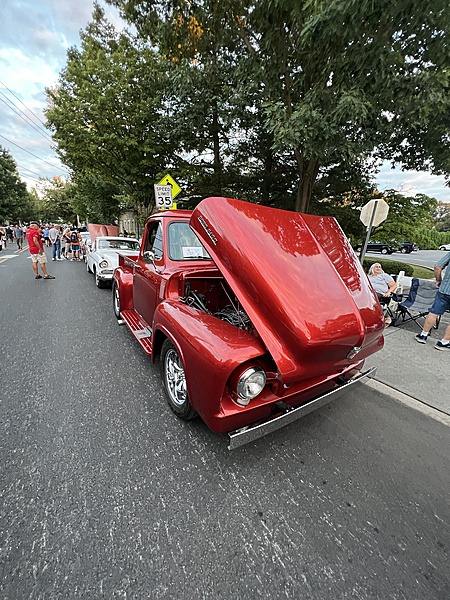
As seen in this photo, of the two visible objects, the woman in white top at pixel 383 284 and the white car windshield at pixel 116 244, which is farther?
the white car windshield at pixel 116 244

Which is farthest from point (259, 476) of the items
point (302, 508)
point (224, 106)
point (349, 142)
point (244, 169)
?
point (244, 169)

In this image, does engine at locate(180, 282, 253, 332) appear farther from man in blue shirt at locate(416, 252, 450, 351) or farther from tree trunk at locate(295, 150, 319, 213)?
tree trunk at locate(295, 150, 319, 213)

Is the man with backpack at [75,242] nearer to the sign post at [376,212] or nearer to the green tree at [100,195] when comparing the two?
the green tree at [100,195]

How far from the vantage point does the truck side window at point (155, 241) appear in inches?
138

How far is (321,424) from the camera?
102 inches

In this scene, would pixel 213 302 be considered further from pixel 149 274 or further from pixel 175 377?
pixel 175 377

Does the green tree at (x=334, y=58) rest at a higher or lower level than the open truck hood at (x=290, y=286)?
higher

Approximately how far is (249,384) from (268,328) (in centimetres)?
41

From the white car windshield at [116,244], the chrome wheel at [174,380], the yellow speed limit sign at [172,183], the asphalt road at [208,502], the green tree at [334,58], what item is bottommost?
the asphalt road at [208,502]

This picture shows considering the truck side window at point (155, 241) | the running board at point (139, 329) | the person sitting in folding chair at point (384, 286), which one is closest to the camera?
the running board at point (139, 329)

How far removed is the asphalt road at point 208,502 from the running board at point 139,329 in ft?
1.58

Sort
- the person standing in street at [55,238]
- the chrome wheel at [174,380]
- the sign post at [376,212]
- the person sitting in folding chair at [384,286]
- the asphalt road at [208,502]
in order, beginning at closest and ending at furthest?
the asphalt road at [208,502] < the chrome wheel at [174,380] < the person sitting in folding chair at [384,286] < the sign post at [376,212] < the person standing in street at [55,238]

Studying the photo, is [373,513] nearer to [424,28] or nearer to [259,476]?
[259,476]

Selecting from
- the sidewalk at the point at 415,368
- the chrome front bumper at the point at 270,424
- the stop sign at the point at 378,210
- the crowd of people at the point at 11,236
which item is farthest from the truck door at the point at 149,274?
the crowd of people at the point at 11,236
